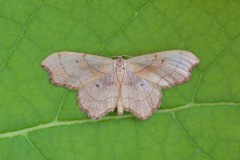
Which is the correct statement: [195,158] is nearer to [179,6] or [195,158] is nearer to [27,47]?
[179,6]

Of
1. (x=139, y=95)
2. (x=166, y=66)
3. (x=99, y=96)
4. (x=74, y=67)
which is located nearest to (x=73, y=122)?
(x=99, y=96)

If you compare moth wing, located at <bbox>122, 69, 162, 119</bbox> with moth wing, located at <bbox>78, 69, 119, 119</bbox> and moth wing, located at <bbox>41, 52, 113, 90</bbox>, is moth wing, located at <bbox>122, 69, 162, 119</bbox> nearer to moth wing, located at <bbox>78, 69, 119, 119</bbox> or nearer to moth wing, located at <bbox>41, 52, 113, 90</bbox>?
moth wing, located at <bbox>78, 69, 119, 119</bbox>

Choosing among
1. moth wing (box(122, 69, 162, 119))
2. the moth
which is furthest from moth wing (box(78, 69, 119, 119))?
moth wing (box(122, 69, 162, 119))

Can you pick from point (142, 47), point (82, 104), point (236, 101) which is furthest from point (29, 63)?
point (236, 101)

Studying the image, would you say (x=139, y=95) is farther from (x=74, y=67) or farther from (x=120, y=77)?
(x=74, y=67)

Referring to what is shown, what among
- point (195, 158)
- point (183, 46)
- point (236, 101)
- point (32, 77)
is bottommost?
point (195, 158)

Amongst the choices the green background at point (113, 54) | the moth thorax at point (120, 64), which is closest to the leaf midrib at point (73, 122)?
the green background at point (113, 54)

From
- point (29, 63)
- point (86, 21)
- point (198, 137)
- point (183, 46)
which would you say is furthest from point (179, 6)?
point (29, 63)

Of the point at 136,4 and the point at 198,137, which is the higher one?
the point at 136,4
